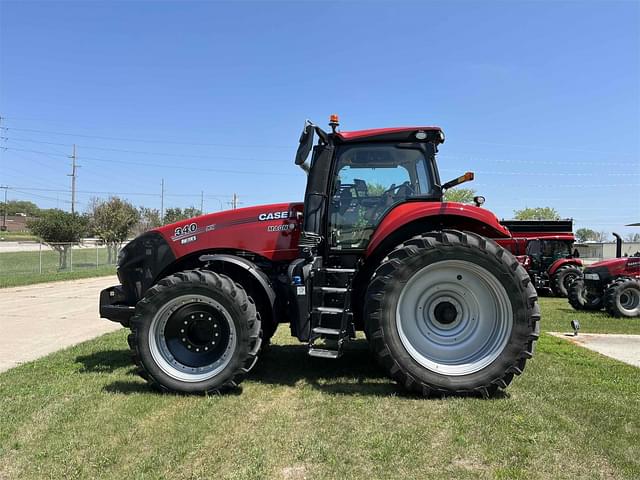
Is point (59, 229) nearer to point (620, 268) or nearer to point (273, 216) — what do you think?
point (273, 216)

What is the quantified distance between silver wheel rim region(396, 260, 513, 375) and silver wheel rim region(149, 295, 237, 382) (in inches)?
66.0

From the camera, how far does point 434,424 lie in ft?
11.9

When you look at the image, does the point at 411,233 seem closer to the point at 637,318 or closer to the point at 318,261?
the point at 318,261

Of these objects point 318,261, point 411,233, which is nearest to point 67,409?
point 318,261

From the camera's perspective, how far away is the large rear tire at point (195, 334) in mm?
4430

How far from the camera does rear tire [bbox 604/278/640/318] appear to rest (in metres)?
9.95

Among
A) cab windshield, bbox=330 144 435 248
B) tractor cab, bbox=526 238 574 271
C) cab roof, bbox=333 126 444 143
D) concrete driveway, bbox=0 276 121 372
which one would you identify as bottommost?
concrete driveway, bbox=0 276 121 372

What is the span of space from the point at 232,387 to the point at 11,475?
186cm

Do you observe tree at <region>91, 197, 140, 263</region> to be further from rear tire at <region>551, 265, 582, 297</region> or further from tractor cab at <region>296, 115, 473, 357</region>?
tractor cab at <region>296, 115, 473, 357</region>

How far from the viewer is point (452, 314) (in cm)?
454

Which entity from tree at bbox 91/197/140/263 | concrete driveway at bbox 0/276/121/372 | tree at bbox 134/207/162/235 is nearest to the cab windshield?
concrete driveway at bbox 0/276/121/372

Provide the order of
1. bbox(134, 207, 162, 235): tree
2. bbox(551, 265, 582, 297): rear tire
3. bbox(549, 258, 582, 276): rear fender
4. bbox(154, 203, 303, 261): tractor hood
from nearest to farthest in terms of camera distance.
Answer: bbox(154, 203, 303, 261): tractor hood, bbox(551, 265, 582, 297): rear tire, bbox(549, 258, 582, 276): rear fender, bbox(134, 207, 162, 235): tree

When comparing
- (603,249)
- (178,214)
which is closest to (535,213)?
(603,249)

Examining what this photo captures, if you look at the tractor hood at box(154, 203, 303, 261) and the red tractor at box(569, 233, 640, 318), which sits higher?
the tractor hood at box(154, 203, 303, 261)
